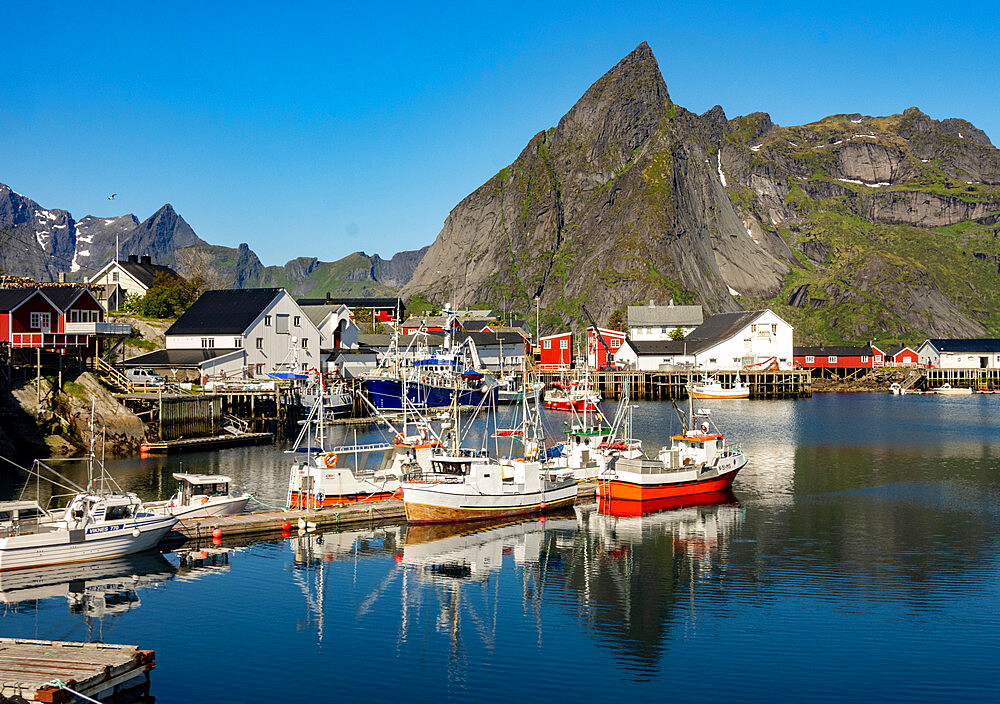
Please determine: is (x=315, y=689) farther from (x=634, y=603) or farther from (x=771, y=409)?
(x=771, y=409)

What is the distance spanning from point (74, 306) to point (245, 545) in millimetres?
38177

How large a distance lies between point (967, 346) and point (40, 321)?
457 ft

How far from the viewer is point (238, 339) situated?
8681cm

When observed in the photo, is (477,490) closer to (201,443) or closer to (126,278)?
(201,443)

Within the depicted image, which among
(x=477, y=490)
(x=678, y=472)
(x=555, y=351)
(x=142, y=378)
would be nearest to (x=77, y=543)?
(x=477, y=490)

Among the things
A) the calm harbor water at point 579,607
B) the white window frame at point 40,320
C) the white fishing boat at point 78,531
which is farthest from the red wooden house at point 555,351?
the white fishing boat at point 78,531

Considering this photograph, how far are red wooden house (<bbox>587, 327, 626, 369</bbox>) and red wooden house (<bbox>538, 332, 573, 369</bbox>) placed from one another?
10.5 feet

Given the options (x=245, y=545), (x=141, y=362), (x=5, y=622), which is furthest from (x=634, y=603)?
(x=141, y=362)

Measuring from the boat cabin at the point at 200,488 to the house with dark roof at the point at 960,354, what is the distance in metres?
136

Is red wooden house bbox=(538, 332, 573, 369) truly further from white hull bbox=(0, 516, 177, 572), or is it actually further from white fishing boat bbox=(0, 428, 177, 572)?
white hull bbox=(0, 516, 177, 572)

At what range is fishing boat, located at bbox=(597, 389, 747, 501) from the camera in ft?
155

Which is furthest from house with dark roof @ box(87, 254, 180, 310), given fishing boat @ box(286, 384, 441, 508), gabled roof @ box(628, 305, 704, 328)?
fishing boat @ box(286, 384, 441, 508)

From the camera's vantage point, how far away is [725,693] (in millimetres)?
23969

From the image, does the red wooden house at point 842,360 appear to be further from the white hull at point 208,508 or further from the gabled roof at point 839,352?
the white hull at point 208,508
